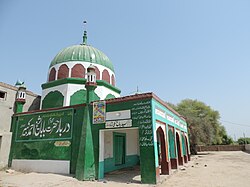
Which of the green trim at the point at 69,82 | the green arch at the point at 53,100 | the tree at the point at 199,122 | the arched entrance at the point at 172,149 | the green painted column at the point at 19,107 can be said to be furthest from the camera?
the tree at the point at 199,122

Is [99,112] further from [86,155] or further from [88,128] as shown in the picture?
[86,155]

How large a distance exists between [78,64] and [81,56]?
2.93 ft

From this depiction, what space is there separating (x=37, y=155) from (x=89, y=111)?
464cm

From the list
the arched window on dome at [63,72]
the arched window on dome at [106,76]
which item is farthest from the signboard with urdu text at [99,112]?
the arched window on dome at [63,72]

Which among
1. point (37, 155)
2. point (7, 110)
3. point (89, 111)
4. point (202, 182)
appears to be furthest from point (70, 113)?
point (202, 182)

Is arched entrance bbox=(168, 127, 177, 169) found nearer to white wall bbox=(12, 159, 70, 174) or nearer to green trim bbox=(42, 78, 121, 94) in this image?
green trim bbox=(42, 78, 121, 94)

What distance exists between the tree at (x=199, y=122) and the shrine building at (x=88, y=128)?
39.1ft

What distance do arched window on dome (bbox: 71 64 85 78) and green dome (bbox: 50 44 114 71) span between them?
69 cm

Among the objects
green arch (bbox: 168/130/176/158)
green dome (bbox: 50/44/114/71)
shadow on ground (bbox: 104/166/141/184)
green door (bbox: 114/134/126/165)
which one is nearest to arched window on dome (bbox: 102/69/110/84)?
green dome (bbox: 50/44/114/71)

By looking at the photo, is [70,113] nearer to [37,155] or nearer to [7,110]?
[37,155]

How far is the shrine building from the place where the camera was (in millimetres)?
9227

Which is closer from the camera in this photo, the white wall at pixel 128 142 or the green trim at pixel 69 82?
the white wall at pixel 128 142

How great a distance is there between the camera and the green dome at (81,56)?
1591cm

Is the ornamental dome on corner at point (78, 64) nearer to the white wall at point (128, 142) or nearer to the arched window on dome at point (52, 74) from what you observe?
the arched window on dome at point (52, 74)
